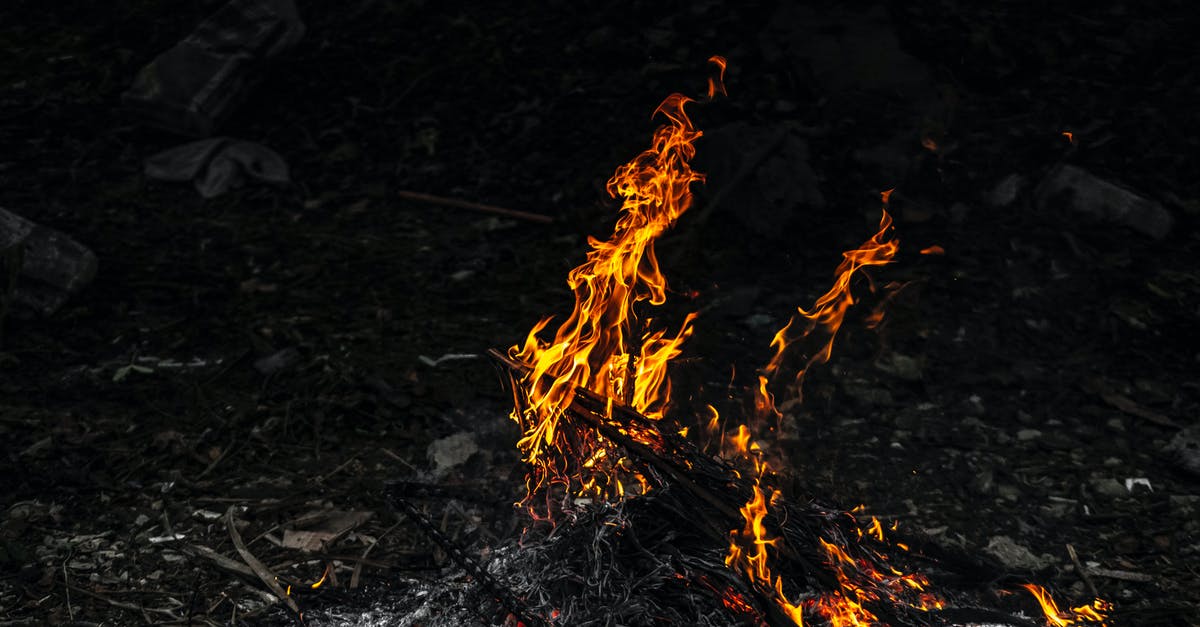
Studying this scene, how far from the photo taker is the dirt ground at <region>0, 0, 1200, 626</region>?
4.28m

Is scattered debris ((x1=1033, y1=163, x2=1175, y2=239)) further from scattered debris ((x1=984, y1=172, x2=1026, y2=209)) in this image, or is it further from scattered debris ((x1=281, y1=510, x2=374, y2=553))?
scattered debris ((x1=281, y1=510, x2=374, y2=553))

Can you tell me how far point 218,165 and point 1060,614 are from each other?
219 inches

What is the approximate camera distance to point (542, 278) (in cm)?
595

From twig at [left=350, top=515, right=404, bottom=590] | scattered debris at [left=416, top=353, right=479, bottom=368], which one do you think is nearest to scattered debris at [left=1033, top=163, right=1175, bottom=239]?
scattered debris at [left=416, top=353, right=479, bottom=368]

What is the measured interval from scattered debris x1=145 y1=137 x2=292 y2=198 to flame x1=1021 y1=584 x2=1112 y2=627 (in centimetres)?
516

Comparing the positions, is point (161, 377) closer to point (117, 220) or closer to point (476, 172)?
point (117, 220)

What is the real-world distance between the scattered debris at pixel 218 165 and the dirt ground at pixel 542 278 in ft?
0.41

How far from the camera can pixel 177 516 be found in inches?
169

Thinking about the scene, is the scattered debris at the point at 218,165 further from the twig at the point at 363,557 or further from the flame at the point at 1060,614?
the flame at the point at 1060,614

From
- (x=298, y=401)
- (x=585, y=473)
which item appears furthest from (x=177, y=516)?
(x=585, y=473)

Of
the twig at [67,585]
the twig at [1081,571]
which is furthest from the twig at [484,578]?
the twig at [1081,571]

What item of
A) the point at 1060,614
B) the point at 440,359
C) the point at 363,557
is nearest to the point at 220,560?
the point at 363,557

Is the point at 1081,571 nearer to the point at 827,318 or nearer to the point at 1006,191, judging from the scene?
the point at 827,318

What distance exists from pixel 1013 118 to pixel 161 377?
5.10 meters
